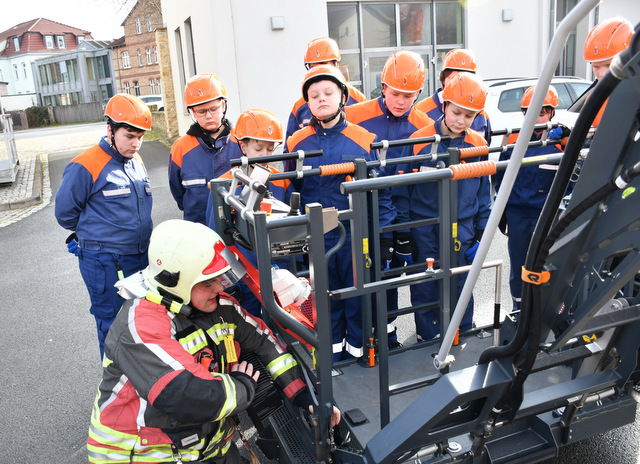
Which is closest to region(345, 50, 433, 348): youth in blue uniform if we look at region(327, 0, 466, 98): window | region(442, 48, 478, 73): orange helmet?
region(442, 48, 478, 73): orange helmet

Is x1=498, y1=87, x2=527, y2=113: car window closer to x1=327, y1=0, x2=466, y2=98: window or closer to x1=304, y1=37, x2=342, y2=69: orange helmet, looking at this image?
x1=327, y1=0, x2=466, y2=98: window

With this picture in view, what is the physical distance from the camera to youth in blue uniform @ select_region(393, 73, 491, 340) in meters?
3.39

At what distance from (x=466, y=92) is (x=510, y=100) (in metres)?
6.59

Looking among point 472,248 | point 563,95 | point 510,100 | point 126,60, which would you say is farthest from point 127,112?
point 126,60

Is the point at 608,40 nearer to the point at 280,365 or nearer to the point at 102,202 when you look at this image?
the point at 280,365

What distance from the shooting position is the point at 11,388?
3926 mm

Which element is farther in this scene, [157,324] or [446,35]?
[446,35]

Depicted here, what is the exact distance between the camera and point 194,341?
7.24 feet

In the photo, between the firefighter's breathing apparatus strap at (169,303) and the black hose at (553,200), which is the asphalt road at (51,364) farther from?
the firefighter's breathing apparatus strap at (169,303)

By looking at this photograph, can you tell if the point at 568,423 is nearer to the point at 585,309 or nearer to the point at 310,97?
the point at 585,309

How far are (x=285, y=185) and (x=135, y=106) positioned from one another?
106 cm

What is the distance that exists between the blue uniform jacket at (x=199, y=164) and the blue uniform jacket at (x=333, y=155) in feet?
2.21

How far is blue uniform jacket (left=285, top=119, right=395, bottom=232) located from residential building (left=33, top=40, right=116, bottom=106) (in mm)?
61476

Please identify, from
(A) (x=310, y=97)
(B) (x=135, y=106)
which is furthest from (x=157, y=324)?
(A) (x=310, y=97)
